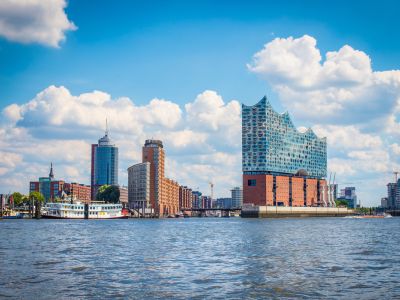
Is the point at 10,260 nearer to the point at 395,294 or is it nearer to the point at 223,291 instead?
the point at 223,291

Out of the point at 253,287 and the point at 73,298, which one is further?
the point at 253,287

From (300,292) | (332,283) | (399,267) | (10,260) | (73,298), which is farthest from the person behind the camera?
(10,260)

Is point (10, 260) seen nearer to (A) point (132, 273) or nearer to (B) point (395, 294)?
(A) point (132, 273)

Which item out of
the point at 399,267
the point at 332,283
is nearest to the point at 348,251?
the point at 399,267

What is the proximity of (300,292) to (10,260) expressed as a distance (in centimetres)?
3064

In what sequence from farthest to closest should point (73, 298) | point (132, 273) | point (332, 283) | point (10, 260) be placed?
point (10, 260), point (132, 273), point (332, 283), point (73, 298)

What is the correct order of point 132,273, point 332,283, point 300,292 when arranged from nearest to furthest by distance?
point 300,292 → point 332,283 → point 132,273

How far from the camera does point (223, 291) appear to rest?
3581cm

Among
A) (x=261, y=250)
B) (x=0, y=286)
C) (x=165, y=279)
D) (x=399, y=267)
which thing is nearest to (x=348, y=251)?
(x=261, y=250)

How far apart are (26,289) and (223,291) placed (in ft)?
41.4

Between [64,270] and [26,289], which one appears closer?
[26,289]

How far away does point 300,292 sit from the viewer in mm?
35344

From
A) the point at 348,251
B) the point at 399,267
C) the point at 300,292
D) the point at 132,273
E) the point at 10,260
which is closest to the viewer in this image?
the point at 300,292

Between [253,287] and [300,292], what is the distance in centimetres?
352
